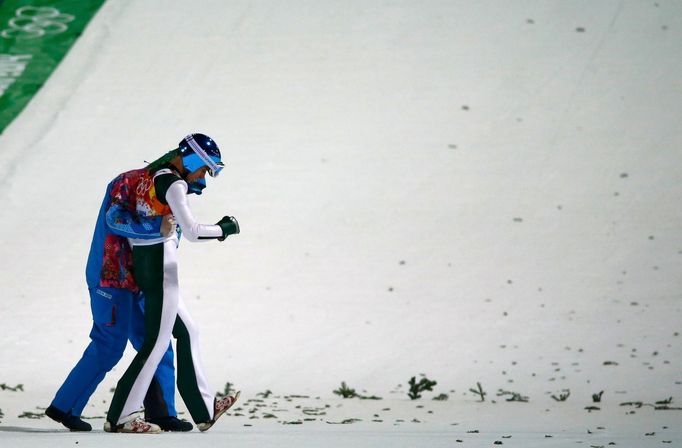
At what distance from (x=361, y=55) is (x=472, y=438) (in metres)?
7.74

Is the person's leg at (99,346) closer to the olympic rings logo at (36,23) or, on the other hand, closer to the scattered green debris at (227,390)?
the scattered green debris at (227,390)

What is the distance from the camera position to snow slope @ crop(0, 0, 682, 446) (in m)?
6.53

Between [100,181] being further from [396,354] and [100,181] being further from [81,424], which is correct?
[81,424]

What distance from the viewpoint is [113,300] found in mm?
4332

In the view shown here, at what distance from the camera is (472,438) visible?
4004 mm

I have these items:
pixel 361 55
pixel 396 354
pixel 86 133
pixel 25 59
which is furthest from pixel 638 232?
pixel 25 59

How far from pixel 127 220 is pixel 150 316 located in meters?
0.34

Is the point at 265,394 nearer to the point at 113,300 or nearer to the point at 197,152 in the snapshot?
the point at 113,300

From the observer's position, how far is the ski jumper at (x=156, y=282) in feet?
13.7

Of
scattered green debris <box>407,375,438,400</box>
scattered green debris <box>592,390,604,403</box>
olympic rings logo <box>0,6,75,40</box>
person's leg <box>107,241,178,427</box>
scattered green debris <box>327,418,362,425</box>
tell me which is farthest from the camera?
olympic rings logo <box>0,6,75,40</box>

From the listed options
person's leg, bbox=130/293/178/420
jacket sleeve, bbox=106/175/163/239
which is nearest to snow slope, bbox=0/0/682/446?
person's leg, bbox=130/293/178/420

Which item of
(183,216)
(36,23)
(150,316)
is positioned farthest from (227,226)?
(36,23)

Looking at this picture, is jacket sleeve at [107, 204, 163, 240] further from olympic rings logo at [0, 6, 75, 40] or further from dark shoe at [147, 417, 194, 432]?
olympic rings logo at [0, 6, 75, 40]

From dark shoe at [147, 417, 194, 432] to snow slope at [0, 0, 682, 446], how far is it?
2.21ft
